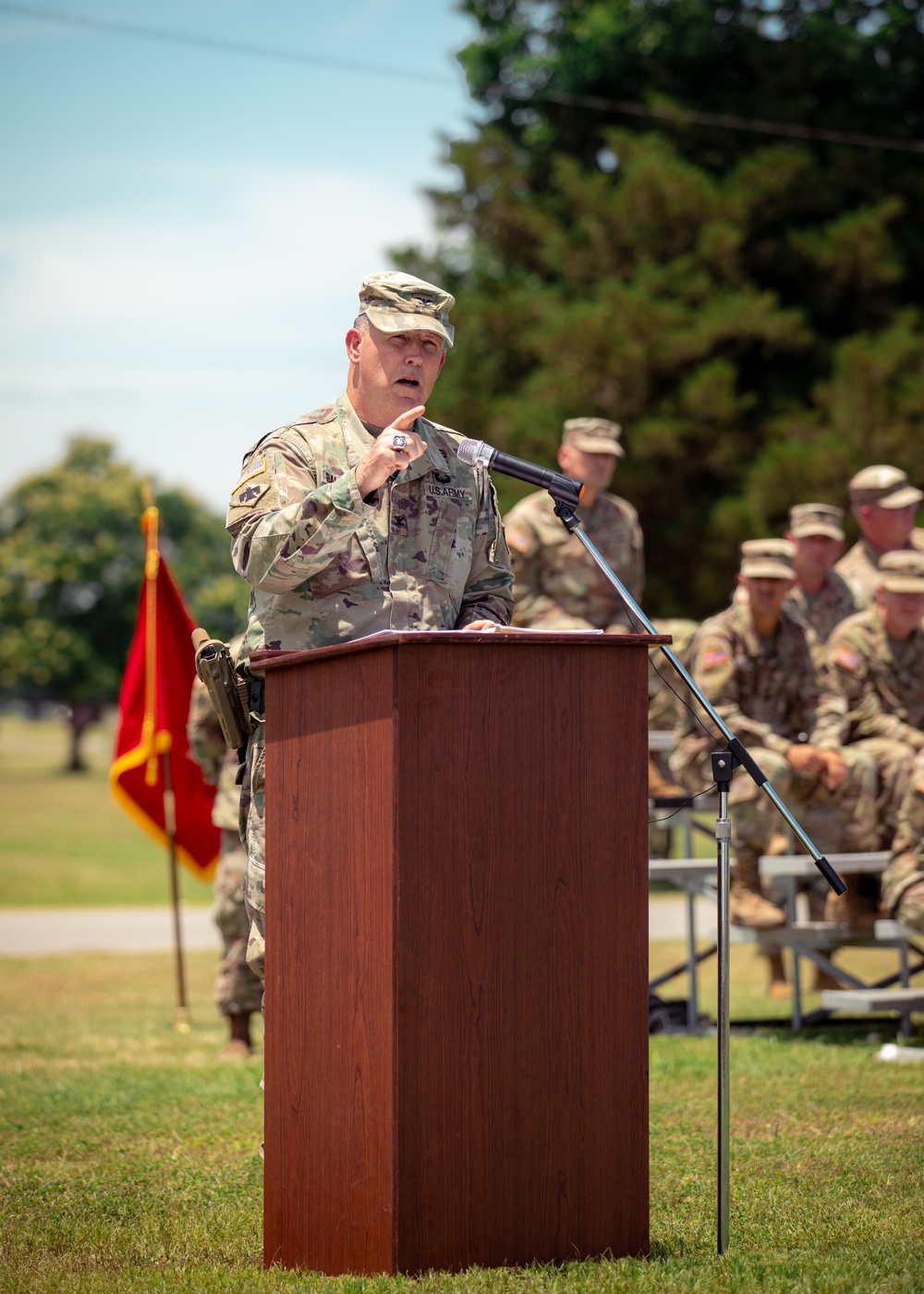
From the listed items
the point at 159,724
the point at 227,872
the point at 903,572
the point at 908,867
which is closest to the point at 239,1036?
the point at 227,872

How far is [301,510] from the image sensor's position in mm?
4105

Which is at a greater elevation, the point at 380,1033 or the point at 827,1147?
the point at 380,1033

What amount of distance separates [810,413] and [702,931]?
9.69m

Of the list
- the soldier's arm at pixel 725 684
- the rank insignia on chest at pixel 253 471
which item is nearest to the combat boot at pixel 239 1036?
the soldier's arm at pixel 725 684

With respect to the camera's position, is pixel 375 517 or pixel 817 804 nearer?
pixel 375 517

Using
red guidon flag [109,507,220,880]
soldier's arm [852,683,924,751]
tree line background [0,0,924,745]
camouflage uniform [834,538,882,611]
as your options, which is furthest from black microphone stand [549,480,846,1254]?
tree line background [0,0,924,745]

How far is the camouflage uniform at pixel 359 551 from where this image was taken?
443cm

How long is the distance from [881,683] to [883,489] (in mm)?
1820

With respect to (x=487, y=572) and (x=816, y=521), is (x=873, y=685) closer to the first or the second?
(x=816, y=521)

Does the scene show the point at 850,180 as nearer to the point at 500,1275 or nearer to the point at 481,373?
the point at 481,373

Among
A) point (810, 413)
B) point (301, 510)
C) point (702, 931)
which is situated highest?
point (810, 413)

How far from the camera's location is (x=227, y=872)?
861 cm

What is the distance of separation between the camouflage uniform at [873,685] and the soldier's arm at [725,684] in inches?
14.5

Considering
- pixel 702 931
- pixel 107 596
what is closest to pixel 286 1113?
pixel 702 931
